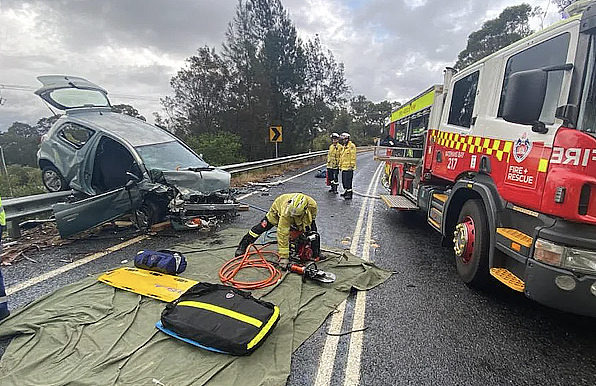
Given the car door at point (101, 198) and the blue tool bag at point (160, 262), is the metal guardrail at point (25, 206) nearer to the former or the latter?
the car door at point (101, 198)

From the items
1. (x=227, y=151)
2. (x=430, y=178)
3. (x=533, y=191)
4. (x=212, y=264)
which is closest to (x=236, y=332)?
(x=212, y=264)

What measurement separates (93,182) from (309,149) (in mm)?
26737

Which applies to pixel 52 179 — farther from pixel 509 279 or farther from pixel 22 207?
pixel 509 279

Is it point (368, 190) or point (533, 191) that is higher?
point (533, 191)

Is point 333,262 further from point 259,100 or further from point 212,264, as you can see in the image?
point 259,100

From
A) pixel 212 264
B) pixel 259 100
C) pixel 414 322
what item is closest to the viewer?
pixel 414 322

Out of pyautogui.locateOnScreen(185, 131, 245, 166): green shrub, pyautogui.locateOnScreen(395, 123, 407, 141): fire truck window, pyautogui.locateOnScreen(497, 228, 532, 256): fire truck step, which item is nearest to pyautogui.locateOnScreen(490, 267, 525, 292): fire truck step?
pyautogui.locateOnScreen(497, 228, 532, 256): fire truck step

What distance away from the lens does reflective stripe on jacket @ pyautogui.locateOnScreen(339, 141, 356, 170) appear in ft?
31.3

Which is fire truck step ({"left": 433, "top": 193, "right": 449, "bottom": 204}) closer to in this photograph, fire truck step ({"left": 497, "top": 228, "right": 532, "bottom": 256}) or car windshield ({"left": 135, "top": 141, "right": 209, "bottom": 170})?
fire truck step ({"left": 497, "top": 228, "right": 532, "bottom": 256})

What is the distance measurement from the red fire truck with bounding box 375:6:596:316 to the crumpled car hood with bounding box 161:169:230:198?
3848 mm

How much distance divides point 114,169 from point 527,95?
22.7 feet

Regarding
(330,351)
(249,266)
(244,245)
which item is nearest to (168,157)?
(244,245)

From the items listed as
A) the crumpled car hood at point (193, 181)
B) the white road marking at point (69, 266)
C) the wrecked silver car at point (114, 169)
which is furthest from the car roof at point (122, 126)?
the white road marking at point (69, 266)

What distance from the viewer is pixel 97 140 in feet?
19.2
